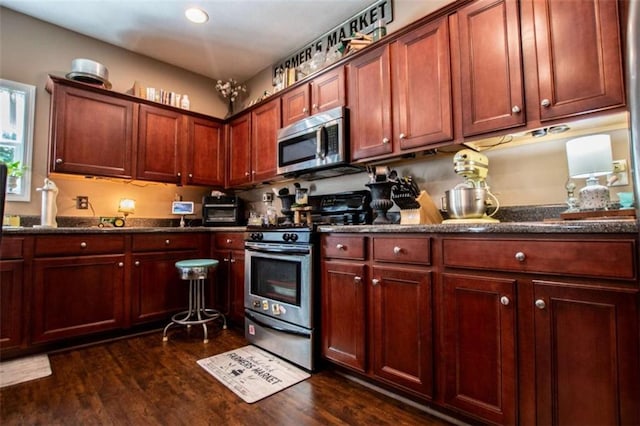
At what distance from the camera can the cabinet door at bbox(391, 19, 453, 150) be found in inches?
74.8

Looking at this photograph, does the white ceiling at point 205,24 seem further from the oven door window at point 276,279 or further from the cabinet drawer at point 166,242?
the oven door window at point 276,279

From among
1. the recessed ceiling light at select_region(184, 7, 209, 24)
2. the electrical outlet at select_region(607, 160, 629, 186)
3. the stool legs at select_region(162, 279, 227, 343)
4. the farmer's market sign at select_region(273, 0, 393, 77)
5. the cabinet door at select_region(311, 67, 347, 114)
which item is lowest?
the stool legs at select_region(162, 279, 227, 343)

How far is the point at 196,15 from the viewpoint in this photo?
2805 millimetres

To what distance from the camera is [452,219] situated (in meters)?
1.78

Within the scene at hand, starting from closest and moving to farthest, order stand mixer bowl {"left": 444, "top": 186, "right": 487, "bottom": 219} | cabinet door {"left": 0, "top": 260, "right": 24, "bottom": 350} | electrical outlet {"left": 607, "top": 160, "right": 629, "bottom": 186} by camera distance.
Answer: electrical outlet {"left": 607, "top": 160, "right": 629, "bottom": 186}
stand mixer bowl {"left": 444, "top": 186, "right": 487, "bottom": 219}
cabinet door {"left": 0, "top": 260, "right": 24, "bottom": 350}

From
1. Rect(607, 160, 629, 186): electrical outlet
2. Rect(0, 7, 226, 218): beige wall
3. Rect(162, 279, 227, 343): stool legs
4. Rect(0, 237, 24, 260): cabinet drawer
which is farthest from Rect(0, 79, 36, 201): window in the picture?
Rect(607, 160, 629, 186): electrical outlet

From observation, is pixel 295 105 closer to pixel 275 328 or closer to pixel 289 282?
pixel 289 282

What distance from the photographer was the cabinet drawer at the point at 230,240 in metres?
2.94

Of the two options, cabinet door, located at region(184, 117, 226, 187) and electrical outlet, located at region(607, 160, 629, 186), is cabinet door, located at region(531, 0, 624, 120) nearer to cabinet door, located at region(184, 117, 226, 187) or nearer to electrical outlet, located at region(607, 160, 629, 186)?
A: electrical outlet, located at region(607, 160, 629, 186)

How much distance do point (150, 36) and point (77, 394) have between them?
10.3 ft

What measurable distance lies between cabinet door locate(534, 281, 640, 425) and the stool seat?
2.36m

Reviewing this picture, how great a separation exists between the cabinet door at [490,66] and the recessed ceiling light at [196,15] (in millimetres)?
2173

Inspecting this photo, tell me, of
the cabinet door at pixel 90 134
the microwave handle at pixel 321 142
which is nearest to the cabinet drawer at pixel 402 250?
the microwave handle at pixel 321 142

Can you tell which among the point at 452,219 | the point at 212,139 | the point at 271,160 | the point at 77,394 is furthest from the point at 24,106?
the point at 452,219
